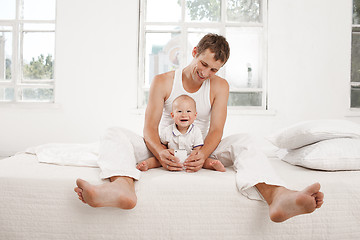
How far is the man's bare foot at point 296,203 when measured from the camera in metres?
1.05

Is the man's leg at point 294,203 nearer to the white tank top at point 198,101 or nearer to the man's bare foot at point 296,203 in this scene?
the man's bare foot at point 296,203

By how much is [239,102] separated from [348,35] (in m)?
1.26

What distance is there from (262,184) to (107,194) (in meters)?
0.57

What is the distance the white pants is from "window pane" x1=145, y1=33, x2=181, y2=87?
189 cm

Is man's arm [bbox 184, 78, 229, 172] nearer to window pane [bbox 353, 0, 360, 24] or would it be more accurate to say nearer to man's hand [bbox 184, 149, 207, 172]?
man's hand [bbox 184, 149, 207, 172]

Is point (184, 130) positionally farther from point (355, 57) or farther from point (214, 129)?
point (355, 57)

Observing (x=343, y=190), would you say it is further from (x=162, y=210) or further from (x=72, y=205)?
(x=72, y=205)

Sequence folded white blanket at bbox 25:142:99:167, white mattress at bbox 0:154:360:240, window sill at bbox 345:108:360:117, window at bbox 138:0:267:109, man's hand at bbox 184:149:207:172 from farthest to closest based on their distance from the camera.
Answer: window at bbox 138:0:267:109 < window sill at bbox 345:108:360:117 < folded white blanket at bbox 25:142:99:167 < man's hand at bbox 184:149:207:172 < white mattress at bbox 0:154:360:240

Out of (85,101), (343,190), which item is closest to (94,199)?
(343,190)

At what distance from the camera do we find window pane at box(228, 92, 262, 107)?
3.43 meters

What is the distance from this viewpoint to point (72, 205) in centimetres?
121

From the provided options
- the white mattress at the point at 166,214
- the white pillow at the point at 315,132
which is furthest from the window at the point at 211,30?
the white mattress at the point at 166,214

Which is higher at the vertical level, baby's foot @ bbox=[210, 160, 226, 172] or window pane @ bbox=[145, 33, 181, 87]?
window pane @ bbox=[145, 33, 181, 87]

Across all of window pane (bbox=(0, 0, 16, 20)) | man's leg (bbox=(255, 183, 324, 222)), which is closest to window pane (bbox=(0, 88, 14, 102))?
window pane (bbox=(0, 0, 16, 20))
